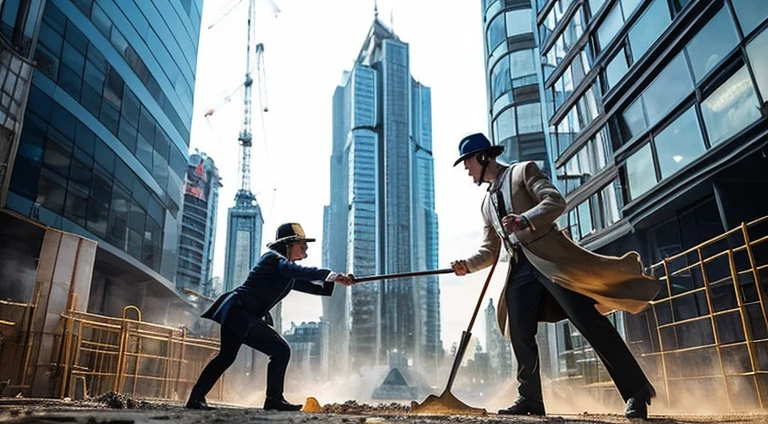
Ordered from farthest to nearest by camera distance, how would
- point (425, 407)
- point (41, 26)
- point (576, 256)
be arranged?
1. point (41, 26)
2. point (425, 407)
3. point (576, 256)

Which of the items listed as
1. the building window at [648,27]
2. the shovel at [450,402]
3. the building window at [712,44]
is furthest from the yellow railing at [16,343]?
the building window at [648,27]

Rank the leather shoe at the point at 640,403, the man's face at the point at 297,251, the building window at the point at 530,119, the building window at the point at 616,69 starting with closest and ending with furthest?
the leather shoe at the point at 640,403 < the man's face at the point at 297,251 < the building window at the point at 616,69 < the building window at the point at 530,119

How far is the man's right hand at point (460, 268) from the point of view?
14.8ft

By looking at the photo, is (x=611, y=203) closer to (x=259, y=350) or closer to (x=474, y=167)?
(x=474, y=167)

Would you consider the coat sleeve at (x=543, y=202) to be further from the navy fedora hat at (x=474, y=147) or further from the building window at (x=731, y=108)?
the building window at (x=731, y=108)

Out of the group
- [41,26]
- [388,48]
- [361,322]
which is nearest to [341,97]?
[388,48]

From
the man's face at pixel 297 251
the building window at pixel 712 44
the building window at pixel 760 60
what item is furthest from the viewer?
the building window at pixel 712 44

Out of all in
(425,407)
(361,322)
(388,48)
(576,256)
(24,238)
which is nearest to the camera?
(576,256)

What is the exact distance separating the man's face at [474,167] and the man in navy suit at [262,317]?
1483 millimetres

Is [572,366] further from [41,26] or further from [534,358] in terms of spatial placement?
[41,26]

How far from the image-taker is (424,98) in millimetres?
89625

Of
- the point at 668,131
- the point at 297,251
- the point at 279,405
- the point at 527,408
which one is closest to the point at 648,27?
the point at 668,131

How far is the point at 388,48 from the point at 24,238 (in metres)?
77.6

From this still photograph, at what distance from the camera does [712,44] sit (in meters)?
10.9
